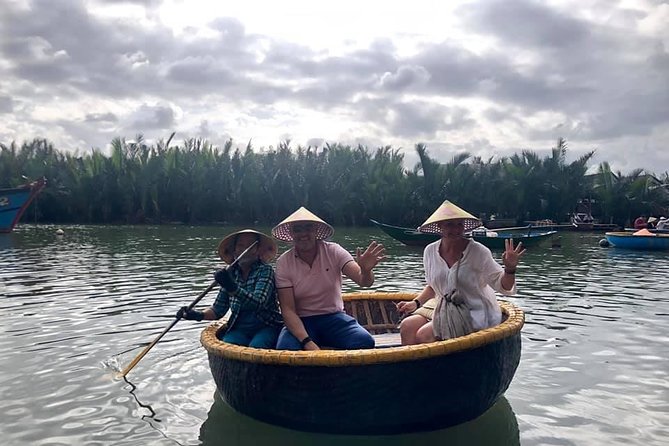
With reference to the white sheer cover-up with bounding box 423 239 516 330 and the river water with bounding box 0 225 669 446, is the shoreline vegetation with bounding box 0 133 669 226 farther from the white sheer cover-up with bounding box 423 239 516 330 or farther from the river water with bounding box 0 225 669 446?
the white sheer cover-up with bounding box 423 239 516 330

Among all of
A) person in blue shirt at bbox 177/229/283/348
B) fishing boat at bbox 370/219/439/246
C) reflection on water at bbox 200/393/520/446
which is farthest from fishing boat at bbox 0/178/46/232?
reflection on water at bbox 200/393/520/446

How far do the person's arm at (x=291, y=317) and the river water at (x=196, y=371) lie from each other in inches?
23.9

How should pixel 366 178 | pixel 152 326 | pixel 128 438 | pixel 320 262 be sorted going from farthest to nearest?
pixel 366 178, pixel 152 326, pixel 320 262, pixel 128 438

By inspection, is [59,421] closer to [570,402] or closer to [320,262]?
[320,262]

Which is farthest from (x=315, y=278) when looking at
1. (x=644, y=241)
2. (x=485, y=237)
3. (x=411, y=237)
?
(x=644, y=241)

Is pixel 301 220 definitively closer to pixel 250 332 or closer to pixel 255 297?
pixel 255 297

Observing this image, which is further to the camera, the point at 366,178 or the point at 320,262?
the point at 366,178

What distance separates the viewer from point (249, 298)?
4234mm

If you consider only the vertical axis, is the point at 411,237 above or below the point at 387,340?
above

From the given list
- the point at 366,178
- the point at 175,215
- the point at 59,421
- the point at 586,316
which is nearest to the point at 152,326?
the point at 59,421

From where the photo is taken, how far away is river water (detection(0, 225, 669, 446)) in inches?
156

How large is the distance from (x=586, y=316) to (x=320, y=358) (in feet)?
18.1

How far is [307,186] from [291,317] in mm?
30575

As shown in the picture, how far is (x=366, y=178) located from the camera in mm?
33750
